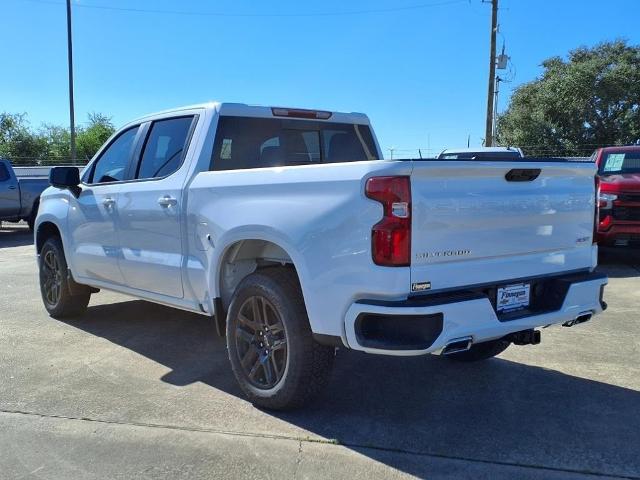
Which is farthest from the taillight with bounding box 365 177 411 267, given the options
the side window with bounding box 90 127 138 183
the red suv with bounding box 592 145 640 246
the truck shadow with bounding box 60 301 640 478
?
the red suv with bounding box 592 145 640 246

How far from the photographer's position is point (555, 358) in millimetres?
5016

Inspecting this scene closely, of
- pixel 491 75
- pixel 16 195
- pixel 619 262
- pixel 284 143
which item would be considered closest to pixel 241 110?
pixel 284 143

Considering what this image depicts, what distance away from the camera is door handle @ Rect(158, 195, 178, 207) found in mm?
4500

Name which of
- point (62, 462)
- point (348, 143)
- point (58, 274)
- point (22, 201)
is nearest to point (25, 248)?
point (22, 201)

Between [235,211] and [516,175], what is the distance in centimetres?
176

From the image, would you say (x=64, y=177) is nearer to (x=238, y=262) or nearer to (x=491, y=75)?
(x=238, y=262)

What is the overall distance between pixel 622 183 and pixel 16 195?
13804mm

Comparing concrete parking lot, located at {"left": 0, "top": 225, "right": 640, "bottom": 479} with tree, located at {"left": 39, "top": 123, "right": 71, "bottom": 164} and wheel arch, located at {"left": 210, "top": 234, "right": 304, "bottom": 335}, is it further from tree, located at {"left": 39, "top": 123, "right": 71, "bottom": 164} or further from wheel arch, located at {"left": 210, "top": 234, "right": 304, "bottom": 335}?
tree, located at {"left": 39, "top": 123, "right": 71, "bottom": 164}

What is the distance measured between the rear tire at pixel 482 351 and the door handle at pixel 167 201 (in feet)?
8.37

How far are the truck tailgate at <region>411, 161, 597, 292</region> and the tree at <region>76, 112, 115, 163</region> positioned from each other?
A: 139 feet

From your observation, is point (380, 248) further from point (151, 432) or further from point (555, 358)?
point (555, 358)

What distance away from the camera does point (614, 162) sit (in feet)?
33.1

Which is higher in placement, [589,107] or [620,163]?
[589,107]

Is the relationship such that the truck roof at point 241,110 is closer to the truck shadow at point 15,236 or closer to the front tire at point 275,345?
the front tire at point 275,345
